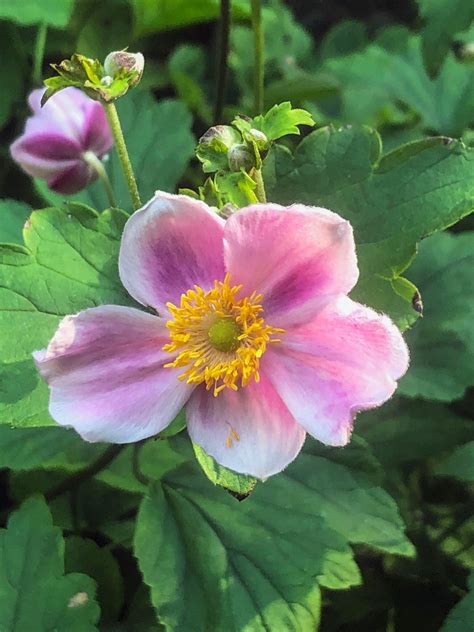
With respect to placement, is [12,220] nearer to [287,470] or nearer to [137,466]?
[137,466]

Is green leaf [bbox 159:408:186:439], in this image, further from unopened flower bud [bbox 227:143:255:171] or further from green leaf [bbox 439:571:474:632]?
green leaf [bbox 439:571:474:632]

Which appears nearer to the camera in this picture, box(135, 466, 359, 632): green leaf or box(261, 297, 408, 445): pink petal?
box(261, 297, 408, 445): pink petal

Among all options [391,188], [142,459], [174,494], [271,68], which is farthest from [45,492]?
[271,68]

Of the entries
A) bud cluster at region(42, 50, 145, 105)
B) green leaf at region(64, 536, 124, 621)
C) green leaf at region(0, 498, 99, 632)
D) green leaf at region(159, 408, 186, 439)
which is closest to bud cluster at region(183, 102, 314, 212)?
bud cluster at region(42, 50, 145, 105)

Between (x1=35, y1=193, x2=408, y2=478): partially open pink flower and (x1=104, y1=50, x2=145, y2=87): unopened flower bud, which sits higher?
(x1=104, y1=50, x2=145, y2=87): unopened flower bud

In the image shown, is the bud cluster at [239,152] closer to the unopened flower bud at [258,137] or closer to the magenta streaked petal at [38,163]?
the unopened flower bud at [258,137]

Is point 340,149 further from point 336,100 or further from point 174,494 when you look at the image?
point 336,100
